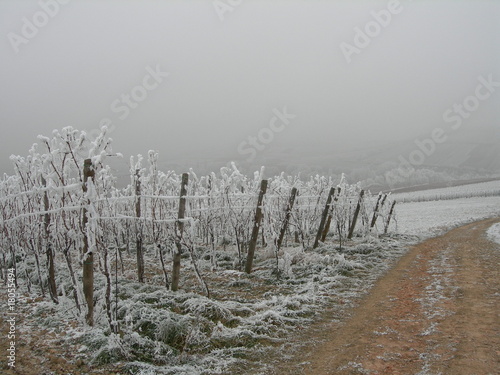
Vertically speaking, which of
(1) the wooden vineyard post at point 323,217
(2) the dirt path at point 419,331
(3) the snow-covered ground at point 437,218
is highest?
(1) the wooden vineyard post at point 323,217

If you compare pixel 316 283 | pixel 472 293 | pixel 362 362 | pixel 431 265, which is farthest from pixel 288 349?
pixel 431 265

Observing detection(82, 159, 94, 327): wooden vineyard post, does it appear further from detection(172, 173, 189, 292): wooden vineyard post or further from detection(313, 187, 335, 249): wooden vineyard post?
detection(313, 187, 335, 249): wooden vineyard post

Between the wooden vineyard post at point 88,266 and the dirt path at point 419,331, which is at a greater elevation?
the wooden vineyard post at point 88,266

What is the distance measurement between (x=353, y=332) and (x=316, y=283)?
2.59 metres

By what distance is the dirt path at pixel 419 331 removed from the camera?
3.64 m

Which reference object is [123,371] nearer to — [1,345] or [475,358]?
[1,345]

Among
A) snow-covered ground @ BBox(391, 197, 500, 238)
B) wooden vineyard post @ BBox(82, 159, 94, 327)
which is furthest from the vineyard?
snow-covered ground @ BBox(391, 197, 500, 238)

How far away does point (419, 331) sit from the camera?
4566 millimetres

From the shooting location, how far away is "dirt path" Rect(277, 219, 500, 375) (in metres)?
3.64

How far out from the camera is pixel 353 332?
15.5 feet

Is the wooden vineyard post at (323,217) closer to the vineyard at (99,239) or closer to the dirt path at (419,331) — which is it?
the vineyard at (99,239)

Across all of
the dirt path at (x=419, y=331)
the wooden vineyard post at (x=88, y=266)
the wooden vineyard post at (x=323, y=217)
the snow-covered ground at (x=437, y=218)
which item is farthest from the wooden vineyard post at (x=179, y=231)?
the snow-covered ground at (x=437, y=218)

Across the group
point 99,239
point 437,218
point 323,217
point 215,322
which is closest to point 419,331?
point 215,322

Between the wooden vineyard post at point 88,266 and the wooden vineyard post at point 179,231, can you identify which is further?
the wooden vineyard post at point 179,231
